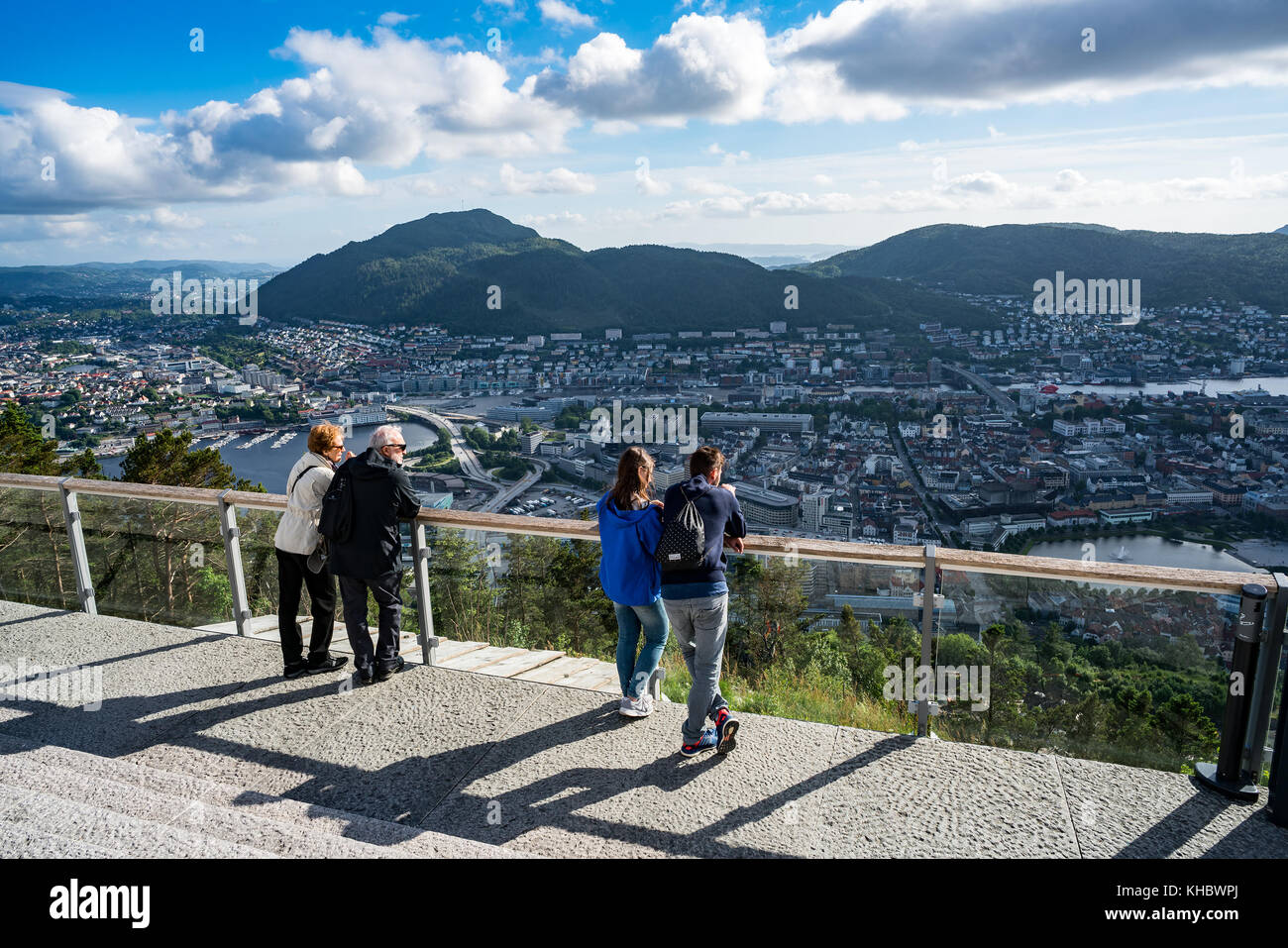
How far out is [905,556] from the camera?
376 centimetres

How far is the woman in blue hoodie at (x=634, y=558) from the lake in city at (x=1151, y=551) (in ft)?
71.9

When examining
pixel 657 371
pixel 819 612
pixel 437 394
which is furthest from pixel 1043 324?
pixel 819 612

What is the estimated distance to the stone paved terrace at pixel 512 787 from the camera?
2777 millimetres

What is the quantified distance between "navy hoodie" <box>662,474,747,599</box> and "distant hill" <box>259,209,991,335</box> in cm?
6985

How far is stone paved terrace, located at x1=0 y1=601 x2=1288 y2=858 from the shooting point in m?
2.78

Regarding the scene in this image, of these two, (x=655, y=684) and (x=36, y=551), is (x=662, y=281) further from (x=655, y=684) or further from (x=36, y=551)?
(x=655, y=684)

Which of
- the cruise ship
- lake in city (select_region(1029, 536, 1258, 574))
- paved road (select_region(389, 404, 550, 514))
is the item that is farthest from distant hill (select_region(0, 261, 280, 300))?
lake in city (select_region(1029, 536, 1258, 574))

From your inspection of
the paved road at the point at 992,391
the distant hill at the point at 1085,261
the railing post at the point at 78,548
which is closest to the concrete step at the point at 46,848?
the railing post at the point at 78,548

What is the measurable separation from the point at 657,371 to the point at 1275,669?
196 ft

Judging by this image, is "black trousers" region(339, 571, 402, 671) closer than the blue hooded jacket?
No

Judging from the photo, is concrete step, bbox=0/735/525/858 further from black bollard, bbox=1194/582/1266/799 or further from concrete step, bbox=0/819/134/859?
black bollard, bbox=1194/582/1266/799

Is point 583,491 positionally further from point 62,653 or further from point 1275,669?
point 1275,669

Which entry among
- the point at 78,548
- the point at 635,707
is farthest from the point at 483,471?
the point at 635,707

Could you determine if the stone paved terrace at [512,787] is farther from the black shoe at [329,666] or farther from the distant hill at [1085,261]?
the distant hill at [1085,261]
